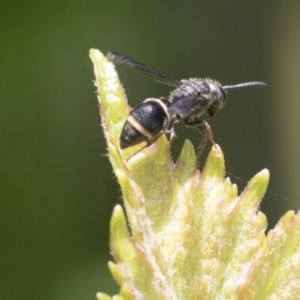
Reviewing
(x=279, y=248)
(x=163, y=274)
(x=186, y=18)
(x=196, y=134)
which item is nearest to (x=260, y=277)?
(x=279, y=248)

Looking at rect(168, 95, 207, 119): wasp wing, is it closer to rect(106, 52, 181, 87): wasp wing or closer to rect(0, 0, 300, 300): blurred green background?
rect(106, 52, 181, 87): wasp wing

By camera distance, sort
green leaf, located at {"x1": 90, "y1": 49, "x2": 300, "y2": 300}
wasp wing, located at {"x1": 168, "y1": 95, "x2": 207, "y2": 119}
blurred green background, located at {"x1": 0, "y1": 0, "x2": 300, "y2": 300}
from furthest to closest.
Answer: blurred green background, located at {"x1": 0, "y1": 0, "x2": 300, "y2": 300} → wasp wing, located at {"x1": 168, "y1": 95, "x2": 207, "y2": 119} → green leaf, located at {"x1": 90, "y1": 49, "x2": 300, "y2": 300}

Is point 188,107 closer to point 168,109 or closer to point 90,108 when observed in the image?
point 168,109

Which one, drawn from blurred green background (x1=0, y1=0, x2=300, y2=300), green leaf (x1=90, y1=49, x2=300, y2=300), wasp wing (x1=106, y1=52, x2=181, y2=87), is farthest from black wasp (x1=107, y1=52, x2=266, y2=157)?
blurred green background (x1=0, y1=0, x2=300, y2=300)

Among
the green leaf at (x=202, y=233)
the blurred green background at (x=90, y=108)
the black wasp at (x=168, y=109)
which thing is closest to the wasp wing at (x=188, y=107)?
the black wasp at (x=168, y=109)

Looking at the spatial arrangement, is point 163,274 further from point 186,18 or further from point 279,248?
point 186,18

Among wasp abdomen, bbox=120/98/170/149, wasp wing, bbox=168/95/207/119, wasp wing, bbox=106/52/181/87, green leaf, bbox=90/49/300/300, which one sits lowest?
green leaf, bbox=90/49/300/300

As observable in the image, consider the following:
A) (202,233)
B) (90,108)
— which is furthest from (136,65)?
(90,108)
